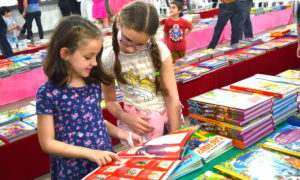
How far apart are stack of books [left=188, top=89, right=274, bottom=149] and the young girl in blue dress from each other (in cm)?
34

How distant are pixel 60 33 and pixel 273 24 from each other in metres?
6.59

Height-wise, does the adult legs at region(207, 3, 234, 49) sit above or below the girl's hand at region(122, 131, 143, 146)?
above

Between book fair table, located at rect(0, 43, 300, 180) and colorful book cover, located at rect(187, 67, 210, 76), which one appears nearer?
book fair table, located at rect(0, 43, 300, 180)

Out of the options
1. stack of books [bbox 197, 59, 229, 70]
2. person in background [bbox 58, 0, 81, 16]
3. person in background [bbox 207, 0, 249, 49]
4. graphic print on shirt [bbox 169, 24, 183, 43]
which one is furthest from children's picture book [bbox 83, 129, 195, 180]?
person in background [bbox 58, 0, 81, 16]

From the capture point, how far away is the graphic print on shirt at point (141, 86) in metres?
1.55

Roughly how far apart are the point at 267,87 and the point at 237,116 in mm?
348

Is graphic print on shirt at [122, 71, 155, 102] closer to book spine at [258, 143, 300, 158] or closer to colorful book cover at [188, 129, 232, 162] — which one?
colorful book cover at [188, 129, 232, 162]

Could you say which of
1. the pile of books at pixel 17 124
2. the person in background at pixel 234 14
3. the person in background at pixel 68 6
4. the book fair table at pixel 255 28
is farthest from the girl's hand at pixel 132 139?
the person in background at pixel 68 6

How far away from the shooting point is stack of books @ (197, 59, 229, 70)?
3.00 metres

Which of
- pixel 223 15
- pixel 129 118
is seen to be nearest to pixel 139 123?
pixel 129 118

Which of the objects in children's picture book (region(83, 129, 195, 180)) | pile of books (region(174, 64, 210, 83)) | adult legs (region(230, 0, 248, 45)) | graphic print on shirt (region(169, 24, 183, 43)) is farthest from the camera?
adult legs (region(230, 0, 248, 45))

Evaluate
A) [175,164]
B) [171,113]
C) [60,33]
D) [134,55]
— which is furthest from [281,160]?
[60,33]

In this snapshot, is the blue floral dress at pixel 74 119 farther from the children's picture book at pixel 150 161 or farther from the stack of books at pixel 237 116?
the stack of books at pixel 237 116

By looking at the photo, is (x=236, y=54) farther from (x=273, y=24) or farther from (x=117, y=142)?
(x=273, y=24)
